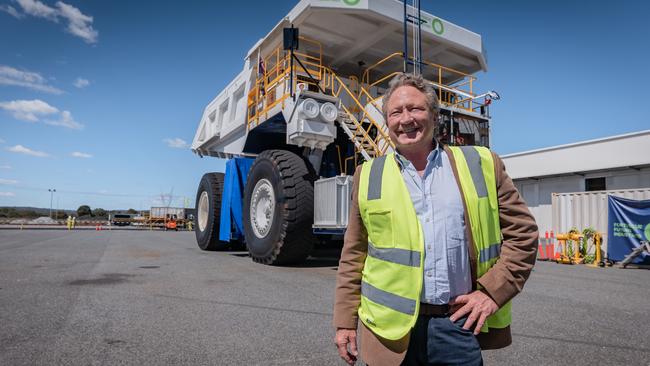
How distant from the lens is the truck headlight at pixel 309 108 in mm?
7023

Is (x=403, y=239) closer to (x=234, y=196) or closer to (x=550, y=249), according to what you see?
(x=234, y=196)

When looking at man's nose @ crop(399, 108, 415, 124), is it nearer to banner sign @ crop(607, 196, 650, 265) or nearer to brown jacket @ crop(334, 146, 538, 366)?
brown jacket @ crop(334, 146, 538, 366)

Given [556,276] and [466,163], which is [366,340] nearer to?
[466,163]

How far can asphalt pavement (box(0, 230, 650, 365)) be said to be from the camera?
305 cm

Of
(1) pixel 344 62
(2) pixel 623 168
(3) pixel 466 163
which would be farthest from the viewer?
(2) pixel 623 168

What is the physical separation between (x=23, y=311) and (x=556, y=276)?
819 cm

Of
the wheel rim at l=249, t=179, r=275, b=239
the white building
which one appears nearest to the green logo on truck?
the wheel rim at l=249, t=179, r=275, b=239

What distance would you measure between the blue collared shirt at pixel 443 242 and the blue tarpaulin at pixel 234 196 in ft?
25.9

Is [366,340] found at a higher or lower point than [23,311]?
higher

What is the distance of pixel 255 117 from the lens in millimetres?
9023

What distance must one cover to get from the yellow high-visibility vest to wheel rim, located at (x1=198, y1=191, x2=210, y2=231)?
1013 centimetres

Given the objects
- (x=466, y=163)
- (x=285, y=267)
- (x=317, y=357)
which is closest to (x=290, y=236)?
(x=285, y=267)

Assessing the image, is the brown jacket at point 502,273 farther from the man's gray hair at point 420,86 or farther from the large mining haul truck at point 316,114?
the large mining haul truck at point 316,114

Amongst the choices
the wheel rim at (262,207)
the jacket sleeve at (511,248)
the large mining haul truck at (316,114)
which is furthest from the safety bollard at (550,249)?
the jacket sleeve at (511,248)
